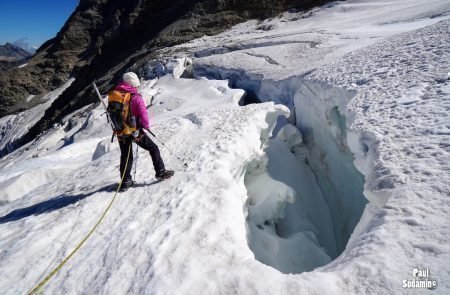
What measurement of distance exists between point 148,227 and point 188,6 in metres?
27.7

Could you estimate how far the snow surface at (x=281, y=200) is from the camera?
2326 mm

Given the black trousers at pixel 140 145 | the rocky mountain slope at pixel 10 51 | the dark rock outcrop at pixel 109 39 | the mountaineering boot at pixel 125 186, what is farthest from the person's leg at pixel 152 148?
the rocky mountain slope at pixel 10 51

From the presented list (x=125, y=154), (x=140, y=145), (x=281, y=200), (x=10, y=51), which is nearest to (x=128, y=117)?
(x=140, y=145)

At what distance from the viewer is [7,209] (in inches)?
186

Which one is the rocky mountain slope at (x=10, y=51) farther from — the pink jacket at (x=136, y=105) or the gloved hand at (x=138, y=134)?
the gloved hand at (x=138, y=134)

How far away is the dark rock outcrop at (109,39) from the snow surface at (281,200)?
14969 millimetres

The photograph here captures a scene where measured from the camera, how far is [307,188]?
683 centimetres

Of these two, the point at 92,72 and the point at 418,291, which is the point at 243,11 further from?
the point at 418,291

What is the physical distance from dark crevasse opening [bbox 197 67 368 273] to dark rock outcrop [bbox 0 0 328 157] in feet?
47.2

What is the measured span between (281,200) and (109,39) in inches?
1615

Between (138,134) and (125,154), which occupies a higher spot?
(138,134)

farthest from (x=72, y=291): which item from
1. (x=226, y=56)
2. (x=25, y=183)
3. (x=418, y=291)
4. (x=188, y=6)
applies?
(x=188, y=6)

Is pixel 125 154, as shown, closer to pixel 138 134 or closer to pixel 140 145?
pixel 140 145

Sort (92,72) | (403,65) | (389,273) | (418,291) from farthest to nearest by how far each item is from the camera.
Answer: (92,72)
(403,65)
(389,273)
(418,291)
